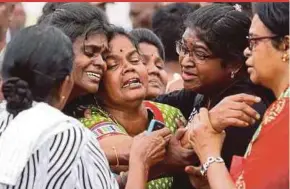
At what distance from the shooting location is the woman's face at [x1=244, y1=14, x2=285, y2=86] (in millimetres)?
3205

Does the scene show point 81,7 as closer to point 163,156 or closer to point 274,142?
point 163,156

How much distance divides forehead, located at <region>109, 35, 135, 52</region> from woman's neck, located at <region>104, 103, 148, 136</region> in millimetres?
240

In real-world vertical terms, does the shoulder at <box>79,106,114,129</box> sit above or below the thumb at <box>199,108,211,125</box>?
below

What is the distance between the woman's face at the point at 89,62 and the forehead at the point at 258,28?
840 mm

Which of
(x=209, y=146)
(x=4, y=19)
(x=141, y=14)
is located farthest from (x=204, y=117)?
(x=141, y=14)

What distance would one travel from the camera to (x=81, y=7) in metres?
4.07

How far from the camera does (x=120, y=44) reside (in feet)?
13.2

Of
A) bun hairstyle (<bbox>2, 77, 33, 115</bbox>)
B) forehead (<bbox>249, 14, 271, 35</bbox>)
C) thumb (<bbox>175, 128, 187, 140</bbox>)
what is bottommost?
thumb (<bbox>175, 128, 187, 140</bbox>)

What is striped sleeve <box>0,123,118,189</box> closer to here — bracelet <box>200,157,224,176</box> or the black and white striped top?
the black and white striped top

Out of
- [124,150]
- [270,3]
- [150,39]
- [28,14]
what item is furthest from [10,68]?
[28,14]

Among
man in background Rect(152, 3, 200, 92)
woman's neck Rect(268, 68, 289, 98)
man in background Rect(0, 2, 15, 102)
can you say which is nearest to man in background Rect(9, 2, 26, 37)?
man in background Rect(152, 3, 200, 92)

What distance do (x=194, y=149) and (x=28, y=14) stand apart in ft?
11.6

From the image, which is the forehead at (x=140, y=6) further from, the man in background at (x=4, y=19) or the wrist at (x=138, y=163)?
the wrist at (x=138, y=163)

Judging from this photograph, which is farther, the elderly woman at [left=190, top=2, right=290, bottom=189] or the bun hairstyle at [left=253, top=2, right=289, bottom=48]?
the bun hairstyle at [left=253, top=2, right=289, bottom=48]
